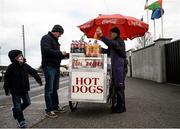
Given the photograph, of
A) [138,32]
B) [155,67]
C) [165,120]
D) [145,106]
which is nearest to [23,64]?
[165,120]

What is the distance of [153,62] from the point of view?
1033 inches

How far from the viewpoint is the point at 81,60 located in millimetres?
9703

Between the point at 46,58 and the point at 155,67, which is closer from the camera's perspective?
the point at 46,58

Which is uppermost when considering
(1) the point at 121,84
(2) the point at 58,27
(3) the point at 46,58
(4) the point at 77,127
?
(2) the point at 58,27

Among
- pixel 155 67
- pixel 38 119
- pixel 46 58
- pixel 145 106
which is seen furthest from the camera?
pixel 155 67

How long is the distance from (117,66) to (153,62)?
16.5 metres

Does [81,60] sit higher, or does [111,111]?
[81,60]

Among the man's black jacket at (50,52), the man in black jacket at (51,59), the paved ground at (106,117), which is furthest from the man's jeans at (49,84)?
the paved ground at (106,117)

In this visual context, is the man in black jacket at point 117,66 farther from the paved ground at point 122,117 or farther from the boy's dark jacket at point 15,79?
the boy's dark jacket at point 15,79

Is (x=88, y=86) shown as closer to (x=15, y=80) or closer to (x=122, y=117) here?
(x=122, y=117)

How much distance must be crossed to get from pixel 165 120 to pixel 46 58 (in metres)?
3.08

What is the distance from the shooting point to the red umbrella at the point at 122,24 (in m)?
14.3

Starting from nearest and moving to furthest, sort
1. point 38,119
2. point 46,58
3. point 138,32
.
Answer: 1. point 38,119
2. point 46,58
3. point 138,32

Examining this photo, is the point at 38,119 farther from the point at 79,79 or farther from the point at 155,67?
the point at 155,67
